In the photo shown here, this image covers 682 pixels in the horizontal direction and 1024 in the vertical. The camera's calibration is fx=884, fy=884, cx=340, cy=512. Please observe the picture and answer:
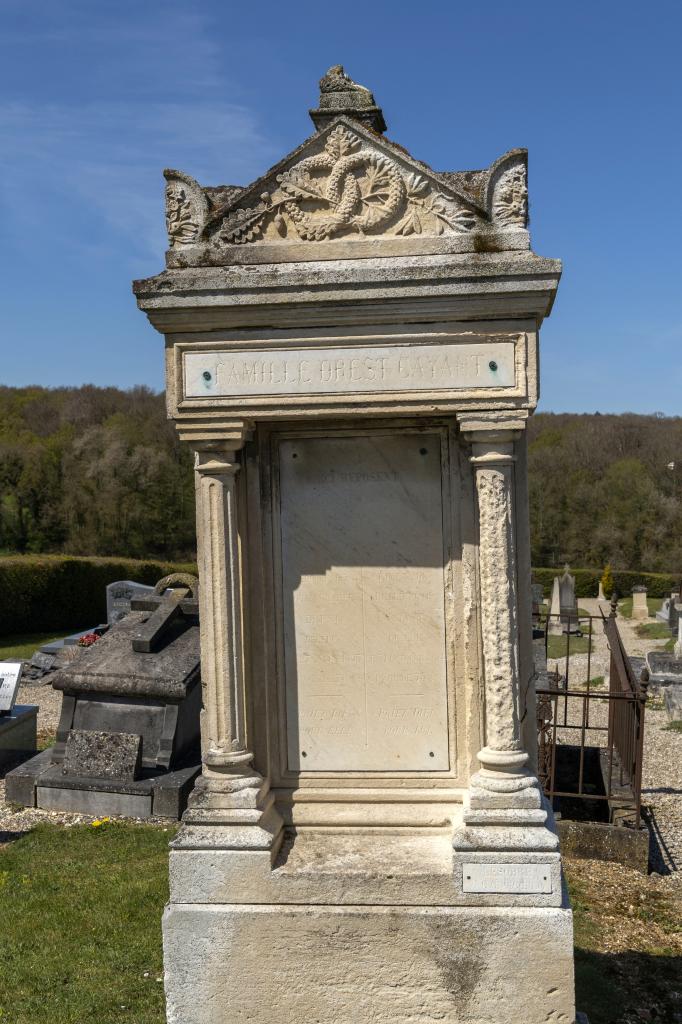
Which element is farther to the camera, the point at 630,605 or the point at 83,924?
the point at 630,605

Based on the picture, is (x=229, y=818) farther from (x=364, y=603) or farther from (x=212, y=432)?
(x=212, y=432)

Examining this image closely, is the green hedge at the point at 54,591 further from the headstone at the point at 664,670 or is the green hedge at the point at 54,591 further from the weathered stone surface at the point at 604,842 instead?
the weathered stone surface at the point at 604,842

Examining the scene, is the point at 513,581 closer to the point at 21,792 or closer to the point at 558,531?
the point at 21,792

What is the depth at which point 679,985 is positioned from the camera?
5.34 metres

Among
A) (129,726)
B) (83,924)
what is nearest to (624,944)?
(83,924)

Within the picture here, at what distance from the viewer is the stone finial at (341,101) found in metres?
3.83

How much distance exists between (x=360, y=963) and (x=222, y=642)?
4.75 ft

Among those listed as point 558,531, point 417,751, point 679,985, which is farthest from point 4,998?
point 558,531

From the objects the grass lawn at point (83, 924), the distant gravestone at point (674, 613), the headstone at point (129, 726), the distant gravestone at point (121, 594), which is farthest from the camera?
the distant gravestone at point (674, 613)

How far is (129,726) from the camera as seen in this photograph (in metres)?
9.98

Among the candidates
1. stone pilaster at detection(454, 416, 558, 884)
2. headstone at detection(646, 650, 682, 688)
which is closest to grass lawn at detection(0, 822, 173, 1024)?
stone pilaster at detection(454, 416, 558, 884)

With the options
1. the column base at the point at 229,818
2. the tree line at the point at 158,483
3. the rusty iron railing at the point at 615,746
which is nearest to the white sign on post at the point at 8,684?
the rusty iron railing at the point at 615,746

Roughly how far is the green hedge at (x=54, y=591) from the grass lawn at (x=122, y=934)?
16005mm

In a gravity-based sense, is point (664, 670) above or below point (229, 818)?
below
